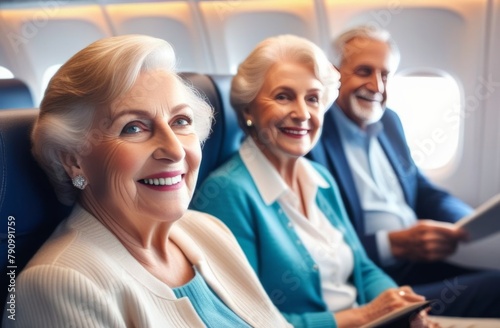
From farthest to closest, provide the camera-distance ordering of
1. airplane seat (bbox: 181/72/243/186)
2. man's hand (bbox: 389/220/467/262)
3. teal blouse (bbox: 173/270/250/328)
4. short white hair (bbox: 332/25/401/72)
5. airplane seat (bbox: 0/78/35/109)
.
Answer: man's hand (bbox: 389/220/467/262) < short white hair (bbox: 332/25/401/72) < airplane seat (bbox: 181/72/243/186) < airplane seat (bbox: 0/78/35/109) < teal blouse (bbox: 173/270/250/328)

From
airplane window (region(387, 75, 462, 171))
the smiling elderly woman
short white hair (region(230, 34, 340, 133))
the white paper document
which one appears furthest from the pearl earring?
the white paper document

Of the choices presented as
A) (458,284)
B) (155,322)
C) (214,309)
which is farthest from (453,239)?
(155,322)

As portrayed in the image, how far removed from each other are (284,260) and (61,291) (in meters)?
0.71

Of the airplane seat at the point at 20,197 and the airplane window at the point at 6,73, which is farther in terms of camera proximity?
the airplane window at the point at 6,73

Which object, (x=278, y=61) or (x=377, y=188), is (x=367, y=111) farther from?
(x=278, y=61)

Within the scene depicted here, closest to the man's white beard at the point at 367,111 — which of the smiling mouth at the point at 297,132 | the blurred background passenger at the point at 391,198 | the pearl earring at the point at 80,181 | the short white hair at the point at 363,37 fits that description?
the blurred background passenger at the point at 391,198

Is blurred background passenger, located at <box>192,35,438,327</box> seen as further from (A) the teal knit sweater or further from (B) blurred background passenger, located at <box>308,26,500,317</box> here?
(B) blurred background passenger, located at <box>308,26,500,317</box>

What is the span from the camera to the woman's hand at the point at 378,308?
1565 mm

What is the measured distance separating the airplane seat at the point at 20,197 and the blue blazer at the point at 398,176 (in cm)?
90

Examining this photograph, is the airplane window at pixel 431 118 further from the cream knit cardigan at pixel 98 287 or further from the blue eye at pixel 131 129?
the blue eye at pixel 131 129

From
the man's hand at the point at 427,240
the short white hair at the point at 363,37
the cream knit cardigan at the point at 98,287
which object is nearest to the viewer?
the cream knit cardigan at the point at 98,287

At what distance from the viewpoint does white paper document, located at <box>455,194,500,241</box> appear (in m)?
1.77

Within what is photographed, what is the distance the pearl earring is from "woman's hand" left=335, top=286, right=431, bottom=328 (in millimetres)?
786

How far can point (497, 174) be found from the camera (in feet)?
6.06
